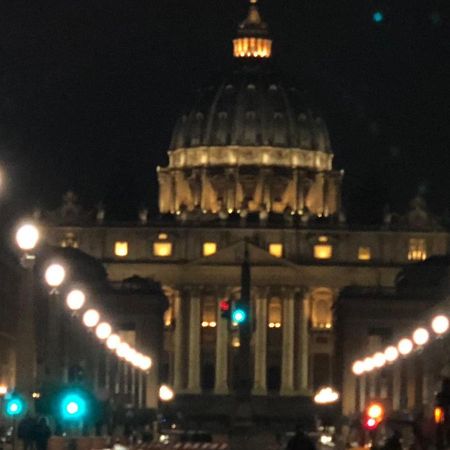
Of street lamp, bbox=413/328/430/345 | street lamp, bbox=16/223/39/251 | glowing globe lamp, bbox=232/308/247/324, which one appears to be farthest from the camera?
glowing globe lamp, bbox=232/308/247/324

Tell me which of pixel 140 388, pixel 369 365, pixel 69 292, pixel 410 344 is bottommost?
pixel 69 292

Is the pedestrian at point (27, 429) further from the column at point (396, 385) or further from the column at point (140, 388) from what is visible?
the column at point (140, 388)

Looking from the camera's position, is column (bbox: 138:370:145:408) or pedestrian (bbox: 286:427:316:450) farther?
column (bbox: 138:370:145:408)

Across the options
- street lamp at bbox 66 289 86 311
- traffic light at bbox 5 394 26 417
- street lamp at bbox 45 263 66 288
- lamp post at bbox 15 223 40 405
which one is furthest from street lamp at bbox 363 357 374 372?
lamp post at bbox 15 223 40 405

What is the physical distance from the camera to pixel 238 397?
5689 inches

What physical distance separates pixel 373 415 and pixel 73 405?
14834mm

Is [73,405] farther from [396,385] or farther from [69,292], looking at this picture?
[396,385]

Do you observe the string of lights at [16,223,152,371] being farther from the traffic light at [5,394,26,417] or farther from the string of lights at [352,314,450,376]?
the string of lights at [352,314,450,376]

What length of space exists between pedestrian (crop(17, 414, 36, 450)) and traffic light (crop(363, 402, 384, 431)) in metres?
8.64

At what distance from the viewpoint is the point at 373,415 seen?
71312 mm

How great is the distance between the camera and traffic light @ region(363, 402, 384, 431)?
70062 millimetres

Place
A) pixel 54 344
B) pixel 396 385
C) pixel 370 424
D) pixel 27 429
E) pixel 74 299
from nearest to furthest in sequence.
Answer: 1. pixel 27 429
2. pixel 54 344
3. pixel 370 424
4. pixel 74 299
5. pixel 396 385

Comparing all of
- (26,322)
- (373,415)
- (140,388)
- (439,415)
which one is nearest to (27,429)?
(26,322)

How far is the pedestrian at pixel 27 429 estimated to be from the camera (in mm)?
62791
